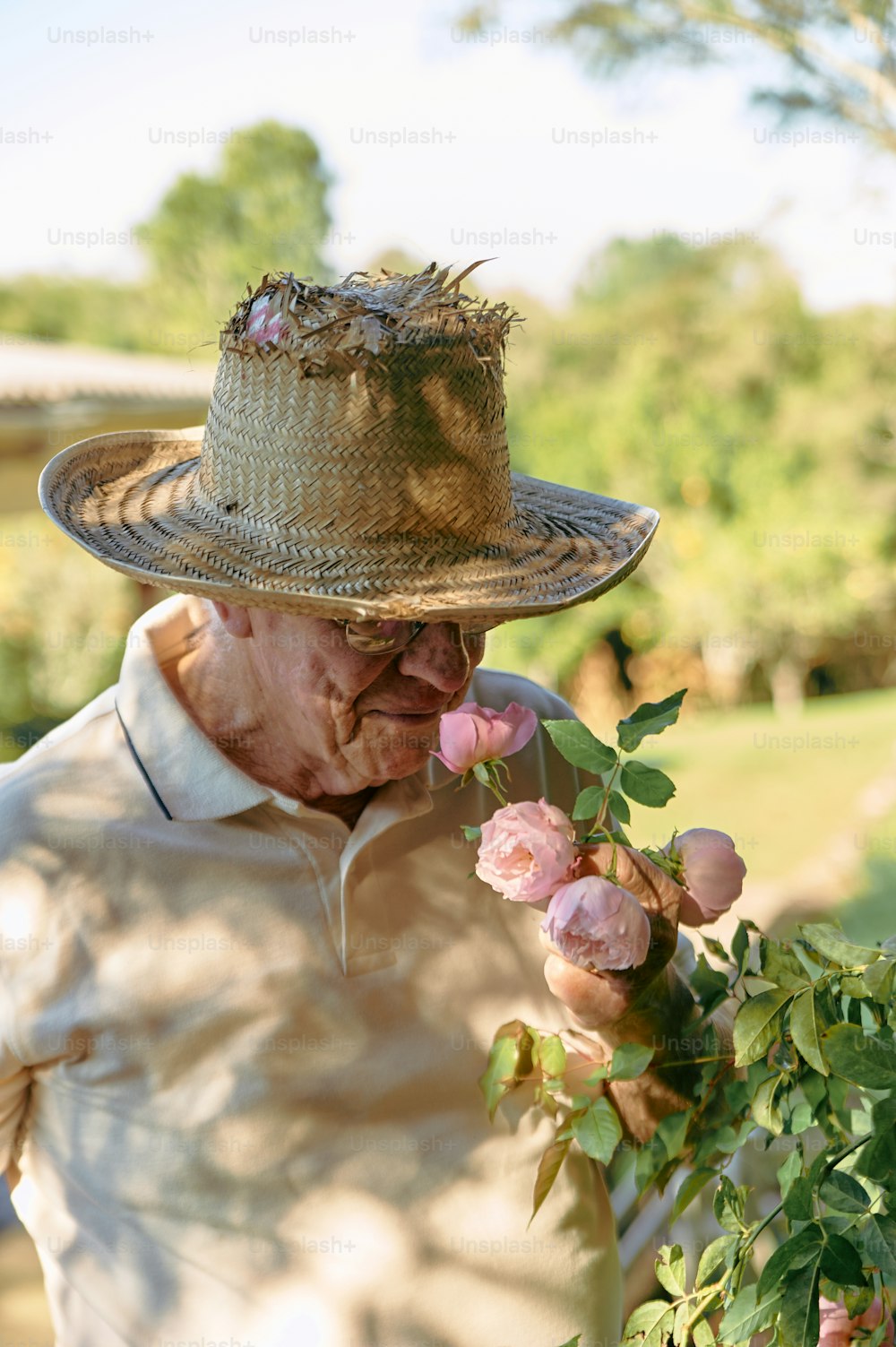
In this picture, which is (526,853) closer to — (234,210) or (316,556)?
(316,556)

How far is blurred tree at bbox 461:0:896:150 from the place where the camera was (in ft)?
20.6

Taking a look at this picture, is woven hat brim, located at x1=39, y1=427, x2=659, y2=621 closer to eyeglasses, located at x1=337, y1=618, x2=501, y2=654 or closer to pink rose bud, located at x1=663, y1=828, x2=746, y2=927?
eyeglasses, located at x1=337, y1=618, x2=501, y2=654

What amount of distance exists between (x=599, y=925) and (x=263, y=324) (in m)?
0.79

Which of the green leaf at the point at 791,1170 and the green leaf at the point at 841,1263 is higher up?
the green leaf at the point at 841,1263

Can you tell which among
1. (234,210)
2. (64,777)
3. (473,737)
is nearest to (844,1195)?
(473,737)

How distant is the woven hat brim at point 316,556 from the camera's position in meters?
1.33

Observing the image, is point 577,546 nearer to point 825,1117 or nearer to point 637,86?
point 825,1117

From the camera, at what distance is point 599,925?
1248mm

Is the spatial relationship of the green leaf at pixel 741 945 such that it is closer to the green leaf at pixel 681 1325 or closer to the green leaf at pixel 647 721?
the green leaf at pixel 647 721

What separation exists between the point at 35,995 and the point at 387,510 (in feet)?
2.55

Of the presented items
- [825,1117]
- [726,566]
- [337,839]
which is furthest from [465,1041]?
[726,566]

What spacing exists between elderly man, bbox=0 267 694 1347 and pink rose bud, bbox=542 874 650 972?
108 millimetres

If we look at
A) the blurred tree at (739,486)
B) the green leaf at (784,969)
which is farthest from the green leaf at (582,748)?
the blurred tree at (739,486)

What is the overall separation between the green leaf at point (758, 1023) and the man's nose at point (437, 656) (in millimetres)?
530
